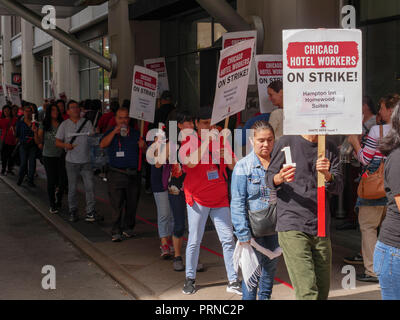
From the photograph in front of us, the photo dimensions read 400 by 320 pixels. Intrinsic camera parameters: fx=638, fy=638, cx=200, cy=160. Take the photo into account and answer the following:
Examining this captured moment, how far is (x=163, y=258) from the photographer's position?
805 cm

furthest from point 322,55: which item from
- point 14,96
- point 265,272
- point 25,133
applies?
point 14,96

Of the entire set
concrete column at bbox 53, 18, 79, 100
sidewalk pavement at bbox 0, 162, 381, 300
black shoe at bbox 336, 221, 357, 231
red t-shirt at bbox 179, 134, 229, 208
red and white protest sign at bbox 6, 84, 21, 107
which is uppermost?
concrete column at bbox 53, 18, 79, 100

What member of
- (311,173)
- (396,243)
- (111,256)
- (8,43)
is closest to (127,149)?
(111,256)

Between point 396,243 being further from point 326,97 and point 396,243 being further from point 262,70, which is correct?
point 262,70

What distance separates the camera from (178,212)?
7.33 m

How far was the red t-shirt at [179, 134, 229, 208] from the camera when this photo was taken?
6.41 m

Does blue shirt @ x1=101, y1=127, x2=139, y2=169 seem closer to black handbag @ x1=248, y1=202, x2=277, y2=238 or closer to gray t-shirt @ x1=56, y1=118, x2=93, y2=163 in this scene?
gray t-shirt @ x1=56, y1=118, x2=93, y2=163

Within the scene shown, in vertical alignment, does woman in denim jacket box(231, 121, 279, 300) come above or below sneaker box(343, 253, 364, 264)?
above

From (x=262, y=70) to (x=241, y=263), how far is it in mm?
3804

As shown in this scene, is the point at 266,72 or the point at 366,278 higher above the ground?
the point at 266,72

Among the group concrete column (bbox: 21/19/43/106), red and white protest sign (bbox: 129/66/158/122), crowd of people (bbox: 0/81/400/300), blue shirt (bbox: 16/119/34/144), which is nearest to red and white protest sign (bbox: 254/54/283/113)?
crowd of people (bbox: 0/81/400/300)

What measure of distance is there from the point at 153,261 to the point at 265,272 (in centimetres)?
291

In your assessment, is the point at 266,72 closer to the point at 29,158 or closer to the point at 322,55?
the point at 322,55

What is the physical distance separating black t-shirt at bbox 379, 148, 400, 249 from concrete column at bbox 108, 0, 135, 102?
45.1 feet
